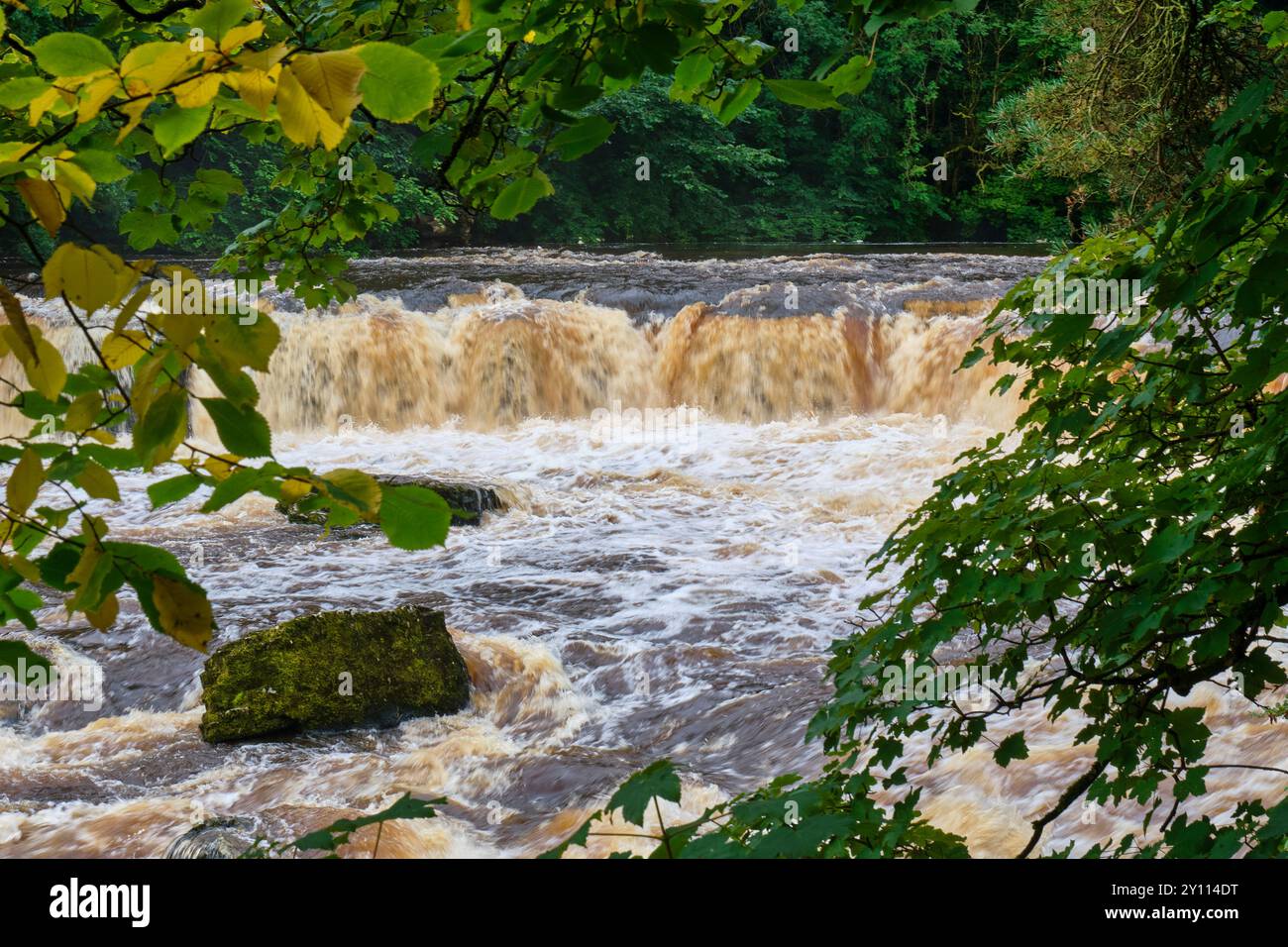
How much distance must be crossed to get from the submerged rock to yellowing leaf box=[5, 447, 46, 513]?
3310 millimetres

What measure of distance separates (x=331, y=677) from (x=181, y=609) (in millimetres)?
4806

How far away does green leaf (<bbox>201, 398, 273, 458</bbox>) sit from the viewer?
2.80ft

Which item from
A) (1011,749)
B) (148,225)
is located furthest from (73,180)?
(1011,749)

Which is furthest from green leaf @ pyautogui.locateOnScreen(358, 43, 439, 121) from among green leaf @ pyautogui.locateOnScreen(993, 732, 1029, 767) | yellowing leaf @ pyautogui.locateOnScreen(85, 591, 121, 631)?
green leaf @ pyautogui.locateOnScreen(993, 732, 1029, 767)

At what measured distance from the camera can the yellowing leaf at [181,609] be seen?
0.93 m

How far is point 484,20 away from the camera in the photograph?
128 cm

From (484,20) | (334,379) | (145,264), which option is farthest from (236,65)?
(334,379)

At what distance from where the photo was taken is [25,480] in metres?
0.85

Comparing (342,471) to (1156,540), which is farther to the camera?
(1156,540)

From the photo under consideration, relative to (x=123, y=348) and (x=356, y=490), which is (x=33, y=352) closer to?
(x=123, y=348)

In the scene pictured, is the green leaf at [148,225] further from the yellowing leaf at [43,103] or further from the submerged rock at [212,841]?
the submerged rock at [212,841]

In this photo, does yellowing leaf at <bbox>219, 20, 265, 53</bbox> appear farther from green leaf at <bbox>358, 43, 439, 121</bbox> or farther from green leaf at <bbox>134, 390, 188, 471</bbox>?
green leaf at <bbox>134, 390, 188, 471</bbox>
